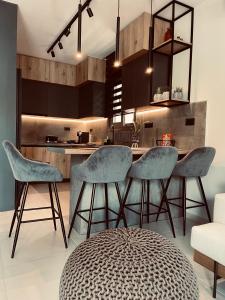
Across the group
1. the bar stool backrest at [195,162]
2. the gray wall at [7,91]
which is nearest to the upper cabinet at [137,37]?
the gray wall at [7,91]

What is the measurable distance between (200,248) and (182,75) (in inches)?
102

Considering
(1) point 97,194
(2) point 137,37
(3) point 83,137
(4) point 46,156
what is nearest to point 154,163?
(1) point 97,194

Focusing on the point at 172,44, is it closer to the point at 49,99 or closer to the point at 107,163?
the point at 107,163

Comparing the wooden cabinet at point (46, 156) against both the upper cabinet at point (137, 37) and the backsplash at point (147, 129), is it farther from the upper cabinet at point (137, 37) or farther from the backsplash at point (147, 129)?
the upper cabinet at point (137, 37)

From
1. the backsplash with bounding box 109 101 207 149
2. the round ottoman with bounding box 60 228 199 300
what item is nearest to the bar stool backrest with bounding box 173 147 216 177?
the backsplash with bounding box 109 101 207 149

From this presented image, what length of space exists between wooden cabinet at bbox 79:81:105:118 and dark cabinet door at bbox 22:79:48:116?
944 mm

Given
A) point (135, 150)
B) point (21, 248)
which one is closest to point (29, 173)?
point (21, 248)

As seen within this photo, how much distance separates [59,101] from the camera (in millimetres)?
5508

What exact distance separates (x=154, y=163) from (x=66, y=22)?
2909mm

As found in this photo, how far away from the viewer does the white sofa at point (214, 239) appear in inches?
55.2

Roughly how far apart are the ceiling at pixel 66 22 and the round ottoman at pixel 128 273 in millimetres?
3243

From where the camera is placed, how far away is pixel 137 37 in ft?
11.5

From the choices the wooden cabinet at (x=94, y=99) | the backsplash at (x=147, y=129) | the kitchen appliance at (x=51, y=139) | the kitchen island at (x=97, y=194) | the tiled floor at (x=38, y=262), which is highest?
the wooden cabinet at (x=94, y=99)

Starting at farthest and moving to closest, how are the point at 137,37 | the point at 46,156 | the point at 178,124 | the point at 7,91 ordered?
the point at 46,156, the point at 137,37, the point at 178,124, the point at 7,91
